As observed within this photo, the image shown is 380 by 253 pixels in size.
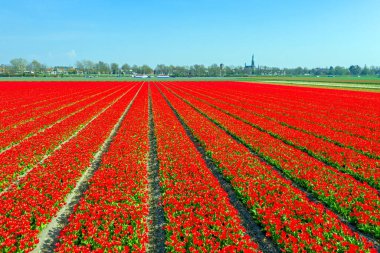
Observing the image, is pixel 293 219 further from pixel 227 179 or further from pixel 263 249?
pixel 227 179

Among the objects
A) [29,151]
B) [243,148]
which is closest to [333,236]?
[243,148]

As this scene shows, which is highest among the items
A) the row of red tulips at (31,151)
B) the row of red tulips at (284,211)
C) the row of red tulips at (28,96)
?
the row of red tulips at (28,96)

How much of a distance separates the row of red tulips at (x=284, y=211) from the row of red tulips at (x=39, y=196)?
7310mm

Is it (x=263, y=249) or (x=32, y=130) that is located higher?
(x=32, y=130)

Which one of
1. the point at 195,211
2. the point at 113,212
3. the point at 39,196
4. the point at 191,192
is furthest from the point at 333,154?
the point at 39,196

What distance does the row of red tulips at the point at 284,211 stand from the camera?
25.3ft

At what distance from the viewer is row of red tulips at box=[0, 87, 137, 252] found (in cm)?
810

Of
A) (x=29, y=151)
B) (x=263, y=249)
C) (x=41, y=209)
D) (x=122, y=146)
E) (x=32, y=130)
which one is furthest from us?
(x=32, y=130)

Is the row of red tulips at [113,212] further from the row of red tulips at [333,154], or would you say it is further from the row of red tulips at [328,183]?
the row of red tulips at [333,154]

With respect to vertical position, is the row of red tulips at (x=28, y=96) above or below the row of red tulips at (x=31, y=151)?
above

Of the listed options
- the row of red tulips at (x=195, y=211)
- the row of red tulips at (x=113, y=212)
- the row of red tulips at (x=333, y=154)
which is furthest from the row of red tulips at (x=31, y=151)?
the row of red tulips at (x=333, y=154)

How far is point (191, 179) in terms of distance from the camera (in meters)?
12.1

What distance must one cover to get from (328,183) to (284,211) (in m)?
3.71

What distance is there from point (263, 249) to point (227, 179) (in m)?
4.94
